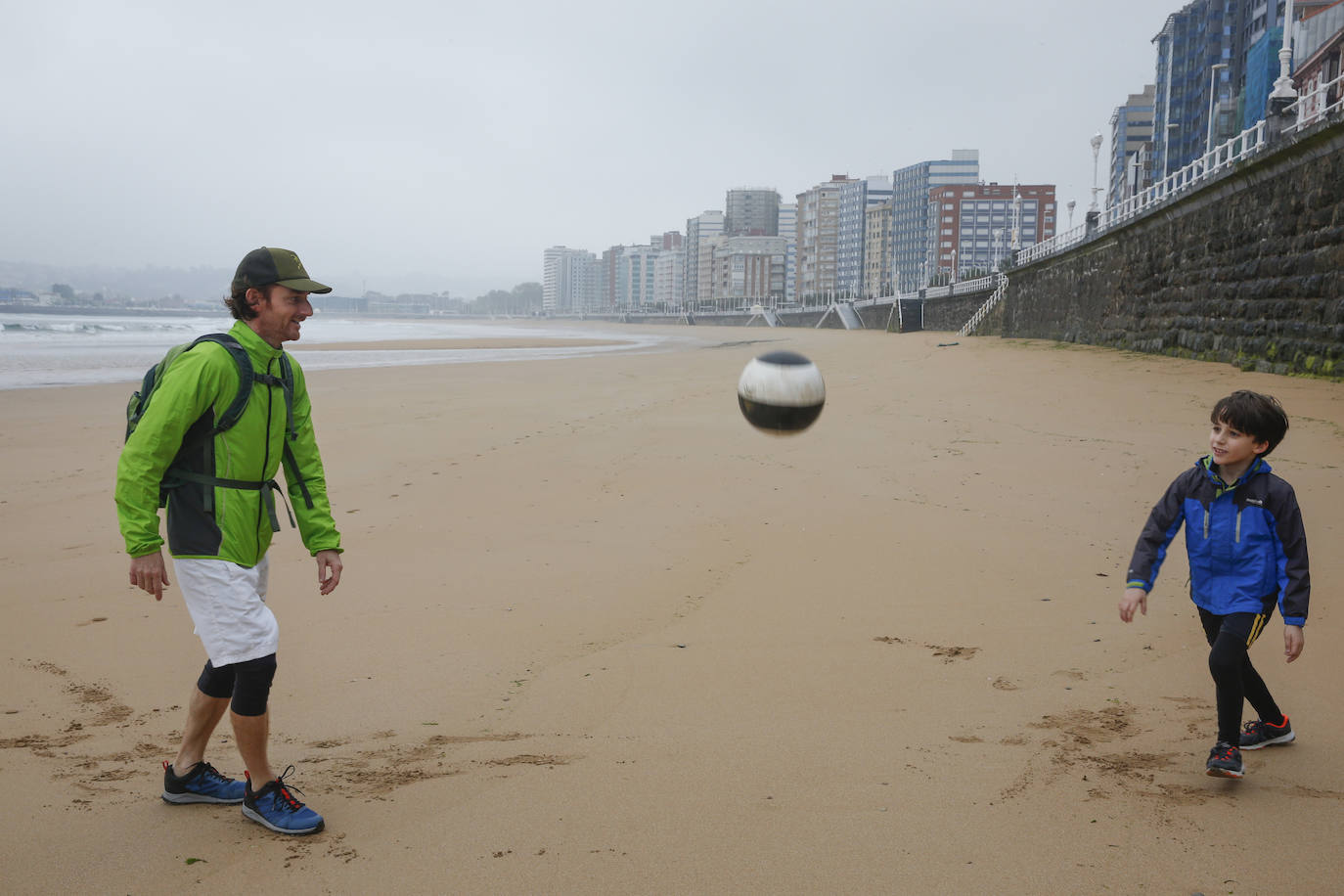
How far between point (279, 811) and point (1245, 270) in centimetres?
1915

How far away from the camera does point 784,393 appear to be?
591 cm

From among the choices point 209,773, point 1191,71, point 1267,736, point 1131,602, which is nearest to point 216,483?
point 209,773

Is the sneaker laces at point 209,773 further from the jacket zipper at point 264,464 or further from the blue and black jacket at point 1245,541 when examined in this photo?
the blue and black jacket at point 1245,541

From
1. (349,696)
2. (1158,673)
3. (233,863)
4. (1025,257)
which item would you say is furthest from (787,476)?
(1025,257)

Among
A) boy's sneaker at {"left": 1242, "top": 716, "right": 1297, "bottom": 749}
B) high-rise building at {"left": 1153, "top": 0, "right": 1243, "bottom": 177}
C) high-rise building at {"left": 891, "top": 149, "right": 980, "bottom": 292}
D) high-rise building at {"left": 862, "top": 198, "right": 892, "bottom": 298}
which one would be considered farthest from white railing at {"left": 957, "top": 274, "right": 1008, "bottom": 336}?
high-rise building at {"left": 862, "top": 198, "right": 892, "bottom": 298}

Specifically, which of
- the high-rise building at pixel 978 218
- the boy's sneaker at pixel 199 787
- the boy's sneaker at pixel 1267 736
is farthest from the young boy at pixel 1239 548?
the high-rise building at pixel 978 218

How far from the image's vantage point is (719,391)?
17.4 metres

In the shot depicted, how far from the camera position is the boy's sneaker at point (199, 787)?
3391 millimetres

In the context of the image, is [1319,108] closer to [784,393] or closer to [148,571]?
[784,393]

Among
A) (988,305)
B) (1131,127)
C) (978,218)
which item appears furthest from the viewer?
(978,218)

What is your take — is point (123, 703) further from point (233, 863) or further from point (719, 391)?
point (719, 391)

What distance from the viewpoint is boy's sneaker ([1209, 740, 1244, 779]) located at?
133 inches

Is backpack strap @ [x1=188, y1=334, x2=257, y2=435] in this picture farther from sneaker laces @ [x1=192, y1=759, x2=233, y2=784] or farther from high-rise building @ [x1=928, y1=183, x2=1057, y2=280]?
high-rise building @ [x1=928, y1=183, x2=1057, y2=280]

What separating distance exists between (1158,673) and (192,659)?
469 cm
